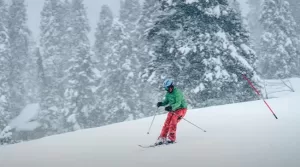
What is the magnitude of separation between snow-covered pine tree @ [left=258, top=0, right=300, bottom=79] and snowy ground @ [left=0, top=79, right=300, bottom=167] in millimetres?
25272

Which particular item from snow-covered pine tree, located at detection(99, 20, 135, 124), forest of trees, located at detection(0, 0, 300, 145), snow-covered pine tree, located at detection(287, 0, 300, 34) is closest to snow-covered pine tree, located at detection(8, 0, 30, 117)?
forest of trees, located at detection(0, 0, 300, 145)

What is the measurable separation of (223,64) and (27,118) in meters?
29.9

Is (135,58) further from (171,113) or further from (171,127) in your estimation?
(171,127)

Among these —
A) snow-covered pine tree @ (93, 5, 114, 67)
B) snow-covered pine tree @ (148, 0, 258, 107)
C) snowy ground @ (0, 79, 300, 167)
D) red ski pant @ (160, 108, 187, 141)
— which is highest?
snow-covered pine tree @ (93, 5, 114, 67)

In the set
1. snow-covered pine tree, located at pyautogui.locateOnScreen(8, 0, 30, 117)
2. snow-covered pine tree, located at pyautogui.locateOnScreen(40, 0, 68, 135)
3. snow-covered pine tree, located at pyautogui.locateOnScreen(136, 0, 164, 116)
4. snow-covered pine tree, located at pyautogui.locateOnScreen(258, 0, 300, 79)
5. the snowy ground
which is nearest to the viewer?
the snowy ground

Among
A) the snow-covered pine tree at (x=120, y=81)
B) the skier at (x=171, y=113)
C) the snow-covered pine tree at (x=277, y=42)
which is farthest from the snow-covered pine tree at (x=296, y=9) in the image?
the skier at (x=171, y=113)

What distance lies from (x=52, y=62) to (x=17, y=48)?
6097 mm

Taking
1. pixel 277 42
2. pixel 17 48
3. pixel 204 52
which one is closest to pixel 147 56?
pixel 204 52

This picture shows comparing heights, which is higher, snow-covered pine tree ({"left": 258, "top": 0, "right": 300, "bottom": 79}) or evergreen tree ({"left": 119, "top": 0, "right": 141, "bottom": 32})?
evergreen tree ({"left": 119, "top": 0, "right": 141, "bottom": 32})

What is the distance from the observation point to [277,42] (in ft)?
116

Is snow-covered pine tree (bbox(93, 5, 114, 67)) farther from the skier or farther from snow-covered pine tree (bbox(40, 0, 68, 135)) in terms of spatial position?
the skier

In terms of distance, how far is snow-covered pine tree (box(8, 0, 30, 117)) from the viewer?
140ft

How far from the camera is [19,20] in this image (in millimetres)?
44469

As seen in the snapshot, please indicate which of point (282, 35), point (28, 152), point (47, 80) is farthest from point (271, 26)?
point (28, 152)
